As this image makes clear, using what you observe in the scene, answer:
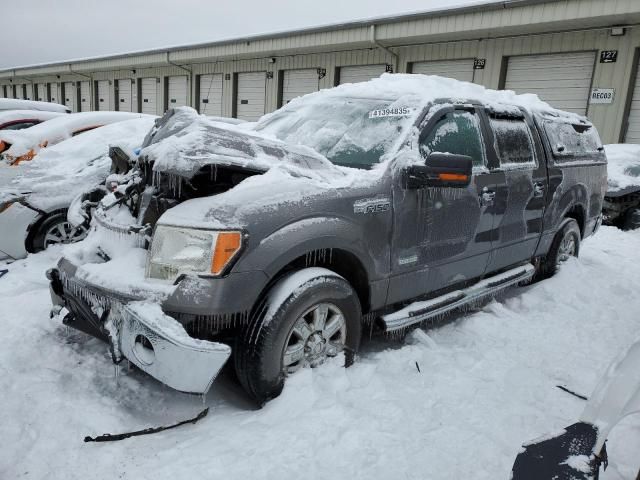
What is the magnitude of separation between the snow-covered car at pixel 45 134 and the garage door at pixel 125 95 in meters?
18.5

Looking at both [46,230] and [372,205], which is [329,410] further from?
[46,230]

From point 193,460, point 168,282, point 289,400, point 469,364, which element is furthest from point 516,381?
point 168,282

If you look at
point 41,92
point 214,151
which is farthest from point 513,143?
→ point 41,92

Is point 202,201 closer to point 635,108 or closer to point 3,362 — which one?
point 3,362

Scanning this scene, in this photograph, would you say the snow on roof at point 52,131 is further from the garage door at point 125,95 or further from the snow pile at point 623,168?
the garage door at point 125,95

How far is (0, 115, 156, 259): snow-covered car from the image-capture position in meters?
4.96

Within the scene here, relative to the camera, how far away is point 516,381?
312 centimetres

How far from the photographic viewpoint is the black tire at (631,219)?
8805mm

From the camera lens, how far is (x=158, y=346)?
87.4 inches

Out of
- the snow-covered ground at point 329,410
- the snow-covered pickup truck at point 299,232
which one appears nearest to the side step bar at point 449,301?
the snow-covered pickup truck at point 299,232

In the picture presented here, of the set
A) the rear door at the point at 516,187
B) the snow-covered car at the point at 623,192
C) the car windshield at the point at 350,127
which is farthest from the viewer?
the snow-covered car at the point at 623,192

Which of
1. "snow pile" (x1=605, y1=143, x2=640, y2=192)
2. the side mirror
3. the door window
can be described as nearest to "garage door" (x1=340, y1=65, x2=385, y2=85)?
"snow pile" (x1=605, y1=143, x2=640, y2=192)

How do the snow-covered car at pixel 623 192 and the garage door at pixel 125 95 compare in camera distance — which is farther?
the garage door at pixel 125 95

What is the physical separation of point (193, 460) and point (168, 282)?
831 mm
